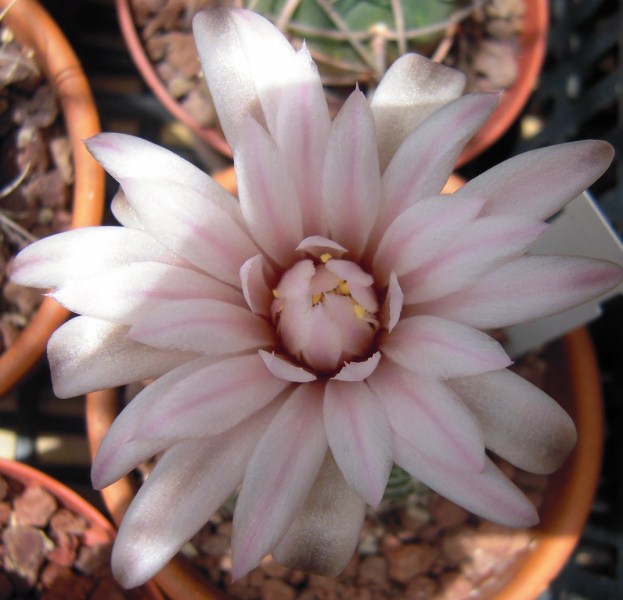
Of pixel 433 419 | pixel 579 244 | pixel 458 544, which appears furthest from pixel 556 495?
pixel 433 419

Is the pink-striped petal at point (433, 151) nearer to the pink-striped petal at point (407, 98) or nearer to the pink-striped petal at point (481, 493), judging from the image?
the pink-striped petal at point (407, 98)

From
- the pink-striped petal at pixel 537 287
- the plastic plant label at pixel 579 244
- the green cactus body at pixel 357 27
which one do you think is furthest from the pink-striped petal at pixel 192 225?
the green cactus body at pixel 357 27

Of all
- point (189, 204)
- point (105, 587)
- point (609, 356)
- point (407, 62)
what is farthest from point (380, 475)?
point (609, 356)

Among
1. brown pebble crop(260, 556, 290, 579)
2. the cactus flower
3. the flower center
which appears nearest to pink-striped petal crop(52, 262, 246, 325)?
the cactus flower

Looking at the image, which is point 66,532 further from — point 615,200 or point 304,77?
point 615,200

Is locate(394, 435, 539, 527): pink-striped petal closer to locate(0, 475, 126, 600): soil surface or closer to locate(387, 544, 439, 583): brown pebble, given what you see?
A: locate(387, 544, 439, 583): brown pebble

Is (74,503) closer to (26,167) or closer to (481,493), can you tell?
(26,167)

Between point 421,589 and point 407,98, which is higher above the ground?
point 407,98
